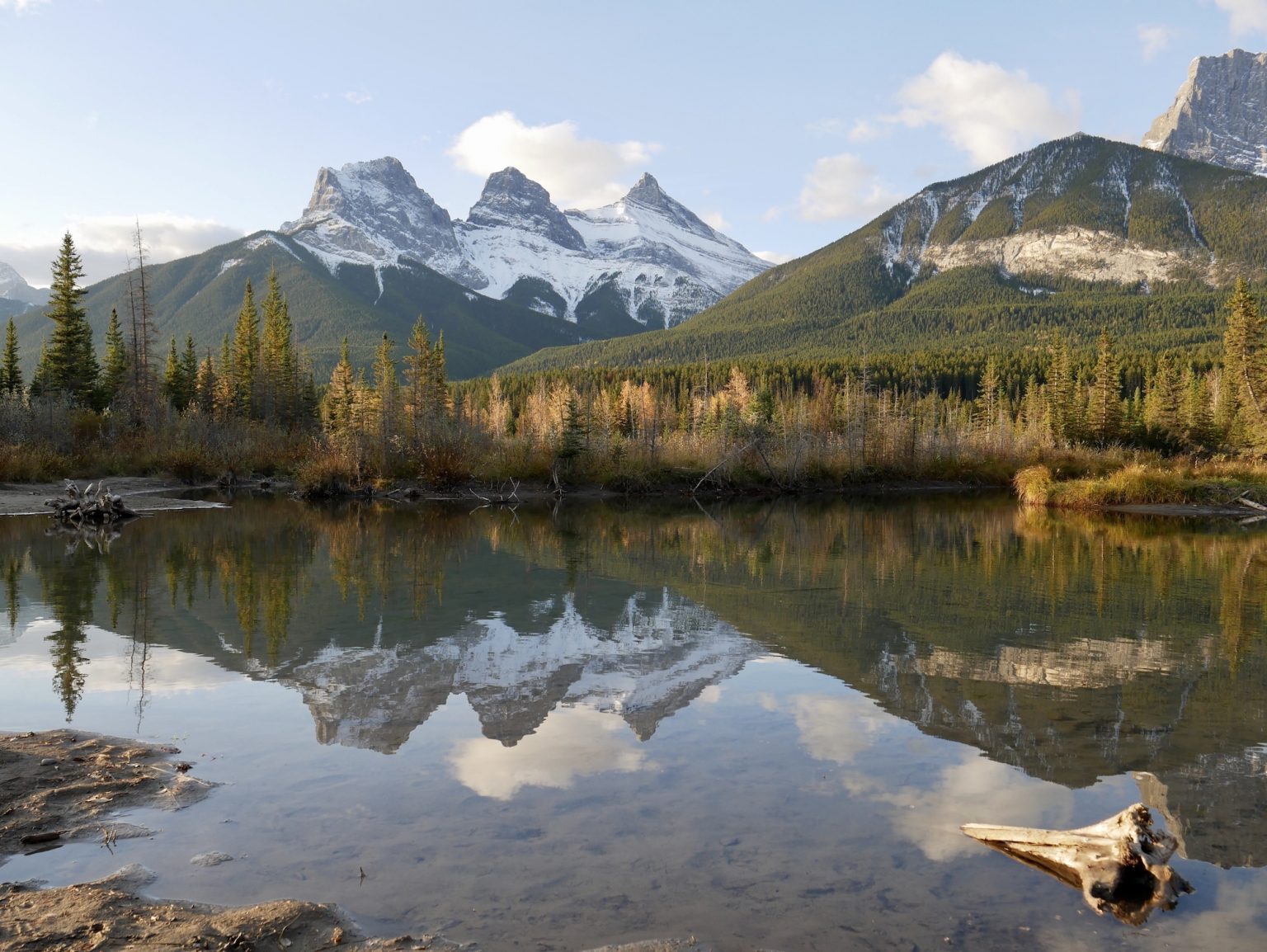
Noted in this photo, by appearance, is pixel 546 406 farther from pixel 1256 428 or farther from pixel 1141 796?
pixel 1141 796

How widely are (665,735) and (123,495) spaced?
34.2m

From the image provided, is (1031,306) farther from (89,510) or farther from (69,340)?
(89,510)

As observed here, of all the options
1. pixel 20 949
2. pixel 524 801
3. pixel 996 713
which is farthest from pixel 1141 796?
pixel 20 949

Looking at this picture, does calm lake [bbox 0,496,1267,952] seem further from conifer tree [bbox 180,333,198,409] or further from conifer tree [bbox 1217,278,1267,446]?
conifer tree [bbox 180,333,198,409]

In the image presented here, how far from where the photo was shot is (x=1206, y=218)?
192 meters

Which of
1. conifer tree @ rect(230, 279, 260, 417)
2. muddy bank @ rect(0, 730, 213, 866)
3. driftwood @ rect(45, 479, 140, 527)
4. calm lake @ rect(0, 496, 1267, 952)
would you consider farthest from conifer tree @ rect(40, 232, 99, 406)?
muddy bank @ rect(0, 730, 213, 866)

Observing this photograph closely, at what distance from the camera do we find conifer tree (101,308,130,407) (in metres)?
60.2

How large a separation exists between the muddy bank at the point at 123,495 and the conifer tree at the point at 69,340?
791 inches

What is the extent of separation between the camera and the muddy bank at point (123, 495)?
31.1 m

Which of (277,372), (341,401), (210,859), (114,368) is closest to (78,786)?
(210,859)

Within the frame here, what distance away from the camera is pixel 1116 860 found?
5.11 meters

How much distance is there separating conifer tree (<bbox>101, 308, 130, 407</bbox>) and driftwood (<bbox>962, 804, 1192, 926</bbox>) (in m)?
63.6

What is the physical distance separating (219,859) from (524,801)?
2.00 m

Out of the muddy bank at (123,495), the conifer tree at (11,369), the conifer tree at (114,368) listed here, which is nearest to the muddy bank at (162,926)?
the muddy bank at (123,495)
